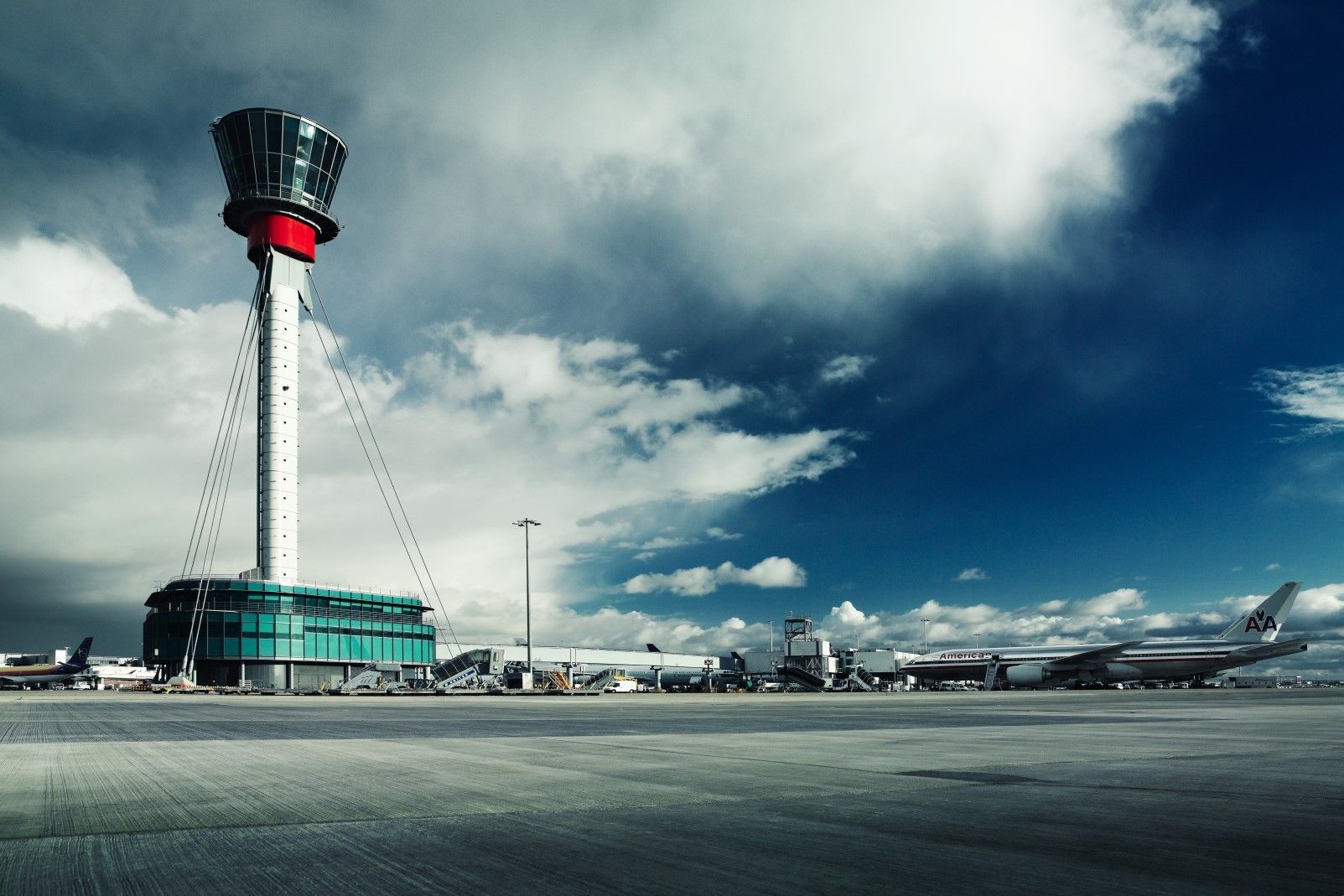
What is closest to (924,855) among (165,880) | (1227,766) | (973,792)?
(973,792)

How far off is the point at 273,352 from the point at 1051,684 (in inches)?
4518

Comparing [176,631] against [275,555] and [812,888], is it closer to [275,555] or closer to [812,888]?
[275,555]

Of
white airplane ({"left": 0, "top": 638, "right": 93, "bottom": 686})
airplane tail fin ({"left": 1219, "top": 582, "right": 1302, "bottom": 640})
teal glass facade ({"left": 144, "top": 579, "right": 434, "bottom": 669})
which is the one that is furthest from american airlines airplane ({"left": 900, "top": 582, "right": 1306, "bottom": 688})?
white airplane ({"left": 0, "top": 638, "right": 93, "bottom": 686})

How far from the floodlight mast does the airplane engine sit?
9827cm

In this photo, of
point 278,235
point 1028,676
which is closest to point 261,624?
point 278,235

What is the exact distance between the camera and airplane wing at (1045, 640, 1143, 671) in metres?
90.1

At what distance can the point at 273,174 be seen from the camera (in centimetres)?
12812

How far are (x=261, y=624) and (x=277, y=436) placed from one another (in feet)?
88.7

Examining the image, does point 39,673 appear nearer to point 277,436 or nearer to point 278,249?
point 277,436

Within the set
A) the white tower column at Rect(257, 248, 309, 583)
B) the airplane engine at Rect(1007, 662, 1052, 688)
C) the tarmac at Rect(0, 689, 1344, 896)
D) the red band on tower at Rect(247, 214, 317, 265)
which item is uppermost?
the red band on tower at Rect(247, 214, 317, 265)

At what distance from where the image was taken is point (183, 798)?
8.59m

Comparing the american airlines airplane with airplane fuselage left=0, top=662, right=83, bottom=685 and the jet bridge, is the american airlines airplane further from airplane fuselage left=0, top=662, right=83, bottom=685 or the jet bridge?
airplane fuselage left=0, top=662, right=83, bottom=685

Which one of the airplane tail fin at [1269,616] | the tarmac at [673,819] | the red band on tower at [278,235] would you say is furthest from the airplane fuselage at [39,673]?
the airplane tail fin at [1269,616]

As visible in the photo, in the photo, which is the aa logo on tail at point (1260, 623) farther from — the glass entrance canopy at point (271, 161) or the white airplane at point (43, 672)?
the white airplane at point (43, 672)
